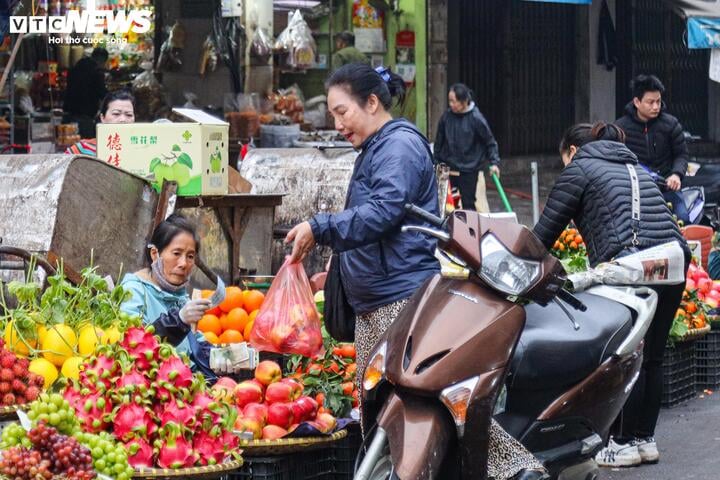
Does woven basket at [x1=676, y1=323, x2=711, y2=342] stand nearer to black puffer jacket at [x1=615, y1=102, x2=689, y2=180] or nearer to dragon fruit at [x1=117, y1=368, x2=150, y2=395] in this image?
black puffer jacket at [x1=615, y1=102, x2=689, y2=180]

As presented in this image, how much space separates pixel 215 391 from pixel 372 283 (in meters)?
0.73

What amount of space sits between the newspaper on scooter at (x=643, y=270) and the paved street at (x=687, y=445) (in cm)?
103

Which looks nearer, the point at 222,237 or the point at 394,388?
the point at 394,388

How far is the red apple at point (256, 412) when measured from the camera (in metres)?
5.56

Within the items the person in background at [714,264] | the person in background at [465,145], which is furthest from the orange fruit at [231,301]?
the person in background at [465,145]

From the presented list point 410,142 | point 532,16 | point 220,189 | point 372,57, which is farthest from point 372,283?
point 532,16

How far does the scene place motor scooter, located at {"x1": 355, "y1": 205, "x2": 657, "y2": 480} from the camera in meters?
4.46

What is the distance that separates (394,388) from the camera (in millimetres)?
4590

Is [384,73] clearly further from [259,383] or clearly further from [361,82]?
[259,383]

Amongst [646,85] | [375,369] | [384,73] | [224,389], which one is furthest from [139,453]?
[646,85]

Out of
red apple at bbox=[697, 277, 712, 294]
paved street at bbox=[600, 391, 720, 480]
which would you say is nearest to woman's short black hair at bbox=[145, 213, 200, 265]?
paved street at bbox=[600, 391, 720, 480]

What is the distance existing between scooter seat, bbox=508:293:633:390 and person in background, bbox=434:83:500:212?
932 centimetres

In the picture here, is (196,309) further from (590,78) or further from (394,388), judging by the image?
(590,78)

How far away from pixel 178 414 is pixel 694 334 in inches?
177
